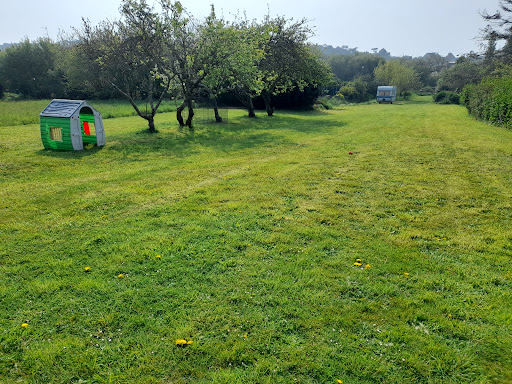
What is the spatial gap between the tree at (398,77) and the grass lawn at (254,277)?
69604 millimetres

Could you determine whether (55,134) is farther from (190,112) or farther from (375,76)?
(375,76)

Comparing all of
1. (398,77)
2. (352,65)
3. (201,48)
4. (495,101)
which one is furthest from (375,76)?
(201,48)

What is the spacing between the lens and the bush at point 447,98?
57.4 m

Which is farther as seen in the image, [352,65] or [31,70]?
[352,65]

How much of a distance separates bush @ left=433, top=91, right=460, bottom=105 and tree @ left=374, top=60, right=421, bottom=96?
445 inches

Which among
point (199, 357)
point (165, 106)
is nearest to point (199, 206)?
point (199, 357)

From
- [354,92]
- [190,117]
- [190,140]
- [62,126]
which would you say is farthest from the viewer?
[354,92]

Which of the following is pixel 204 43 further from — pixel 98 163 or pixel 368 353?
pixel 368 353

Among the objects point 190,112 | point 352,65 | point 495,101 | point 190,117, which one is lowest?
point 190,117

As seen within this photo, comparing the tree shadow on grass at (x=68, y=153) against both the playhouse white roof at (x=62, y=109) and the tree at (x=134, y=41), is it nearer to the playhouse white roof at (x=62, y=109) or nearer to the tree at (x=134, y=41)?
the playhouse white roof at (x=62, y=109)

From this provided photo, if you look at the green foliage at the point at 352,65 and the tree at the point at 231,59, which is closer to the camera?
the tree at the point at 231,59

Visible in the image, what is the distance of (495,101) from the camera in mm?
22203

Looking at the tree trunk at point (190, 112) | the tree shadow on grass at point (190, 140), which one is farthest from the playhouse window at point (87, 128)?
the tree trunk at point (190, 112)

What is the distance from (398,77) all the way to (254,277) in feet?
253
